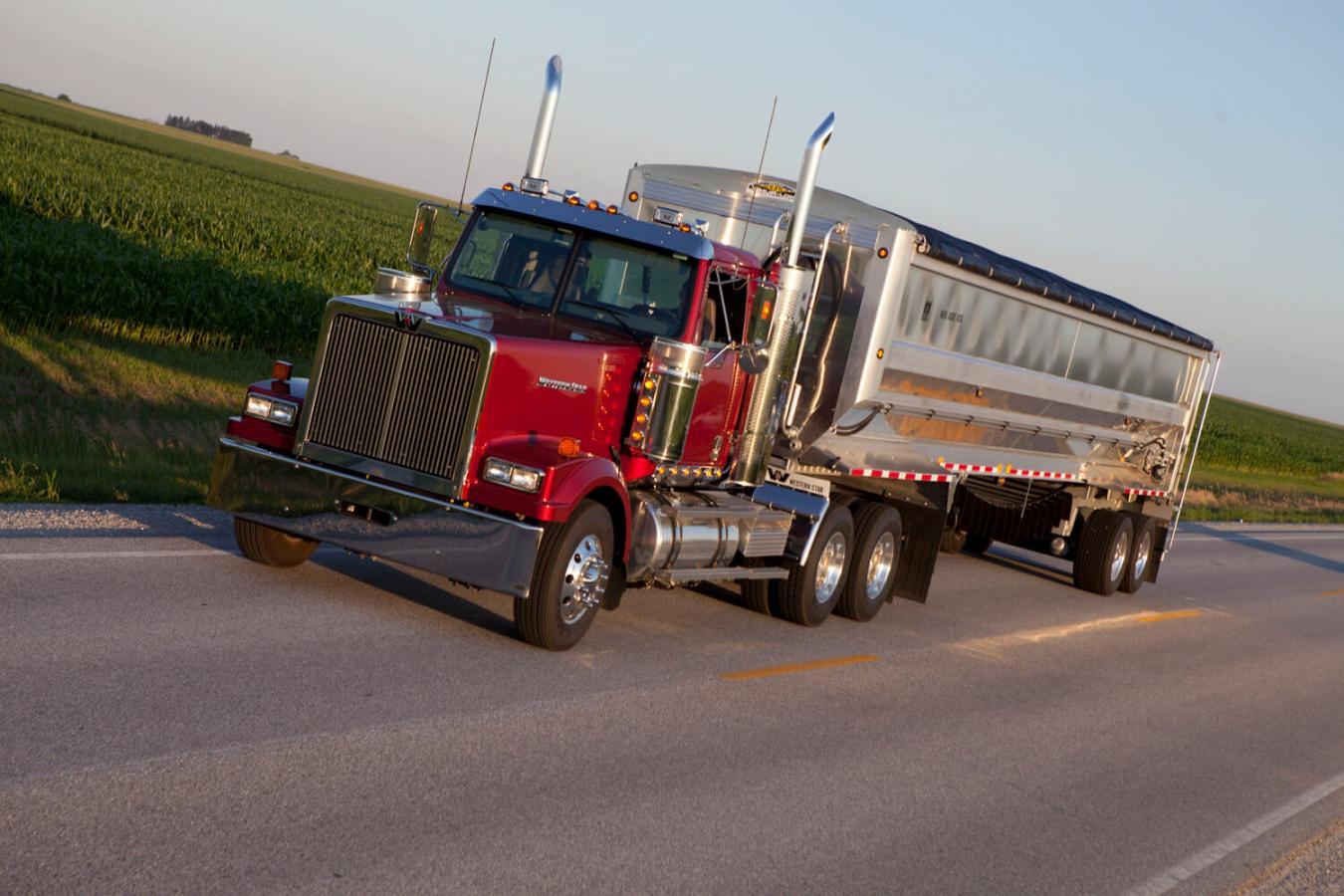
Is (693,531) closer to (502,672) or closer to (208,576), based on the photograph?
(502,672)

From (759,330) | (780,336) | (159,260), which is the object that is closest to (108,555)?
(759,330)

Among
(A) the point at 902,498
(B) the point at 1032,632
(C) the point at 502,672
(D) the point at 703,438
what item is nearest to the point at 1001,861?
(C) the point at 502,672

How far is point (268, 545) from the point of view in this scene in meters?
9.46

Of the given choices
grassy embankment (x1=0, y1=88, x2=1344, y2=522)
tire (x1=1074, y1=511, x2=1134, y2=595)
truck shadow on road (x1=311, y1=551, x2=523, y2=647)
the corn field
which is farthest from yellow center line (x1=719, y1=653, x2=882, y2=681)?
the corn field

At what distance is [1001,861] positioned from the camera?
6.67 m

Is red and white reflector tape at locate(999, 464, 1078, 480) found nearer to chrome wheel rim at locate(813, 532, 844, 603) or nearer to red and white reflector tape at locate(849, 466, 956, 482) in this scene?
red and white reflector tape at locate(849, 466, 956, 482)

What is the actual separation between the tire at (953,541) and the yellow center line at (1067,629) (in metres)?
2.68

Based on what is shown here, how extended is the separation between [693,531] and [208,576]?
3.10 meters

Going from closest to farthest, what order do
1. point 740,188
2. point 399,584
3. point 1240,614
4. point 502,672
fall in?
point 502,672, point 399,584, point 740,188, point 1240,614

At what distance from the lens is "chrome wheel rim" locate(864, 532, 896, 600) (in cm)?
1242

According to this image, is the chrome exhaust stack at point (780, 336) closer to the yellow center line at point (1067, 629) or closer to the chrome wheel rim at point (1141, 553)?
the yellow center line at point (1067, 629)

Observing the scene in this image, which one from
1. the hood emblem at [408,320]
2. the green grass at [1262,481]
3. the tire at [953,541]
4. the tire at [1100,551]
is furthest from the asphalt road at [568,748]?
the green grass at [1262,481]

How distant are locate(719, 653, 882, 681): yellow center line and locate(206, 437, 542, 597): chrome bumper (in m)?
1.75

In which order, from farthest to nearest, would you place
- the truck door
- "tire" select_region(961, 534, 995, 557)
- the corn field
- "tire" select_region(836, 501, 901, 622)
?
the corn field → "tire" select_region(961, 534, 995, 557) → "tire" select_region(836, 501, 901, 622) → the truck door
